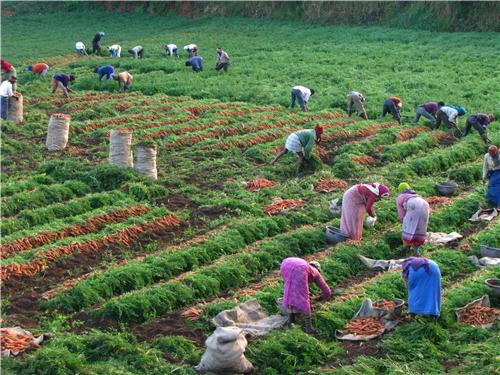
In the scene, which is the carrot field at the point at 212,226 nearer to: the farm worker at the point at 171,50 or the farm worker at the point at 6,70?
the farm worker at the point at 6,70

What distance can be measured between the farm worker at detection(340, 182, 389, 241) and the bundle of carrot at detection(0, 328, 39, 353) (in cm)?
573

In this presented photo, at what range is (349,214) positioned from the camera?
1394cm

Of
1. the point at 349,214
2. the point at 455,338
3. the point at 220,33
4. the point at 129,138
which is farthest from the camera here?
the point at 220,33

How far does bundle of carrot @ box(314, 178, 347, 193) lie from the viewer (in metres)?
17.0

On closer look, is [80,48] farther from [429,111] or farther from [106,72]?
[429,111]

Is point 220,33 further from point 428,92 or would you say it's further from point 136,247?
point 136,247

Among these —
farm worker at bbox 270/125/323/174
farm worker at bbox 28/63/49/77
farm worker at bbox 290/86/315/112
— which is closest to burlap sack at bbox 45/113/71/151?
farm worker at bbox 270/125/323/174

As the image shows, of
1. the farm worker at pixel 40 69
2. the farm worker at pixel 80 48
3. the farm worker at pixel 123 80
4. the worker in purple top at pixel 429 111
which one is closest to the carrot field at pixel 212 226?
the farm worker at pixel 123 80

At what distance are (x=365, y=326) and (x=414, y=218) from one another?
284 centimetres

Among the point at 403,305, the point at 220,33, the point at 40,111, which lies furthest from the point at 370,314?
the point at 220,33

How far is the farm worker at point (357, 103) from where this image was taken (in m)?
22.7

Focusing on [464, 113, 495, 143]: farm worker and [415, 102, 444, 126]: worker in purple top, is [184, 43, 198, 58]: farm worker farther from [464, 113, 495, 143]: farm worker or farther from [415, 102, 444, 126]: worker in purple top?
[464, 113, 495, 143]: farm worker

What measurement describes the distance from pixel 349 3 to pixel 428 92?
748 inches

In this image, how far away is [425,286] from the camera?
35.8 feet
